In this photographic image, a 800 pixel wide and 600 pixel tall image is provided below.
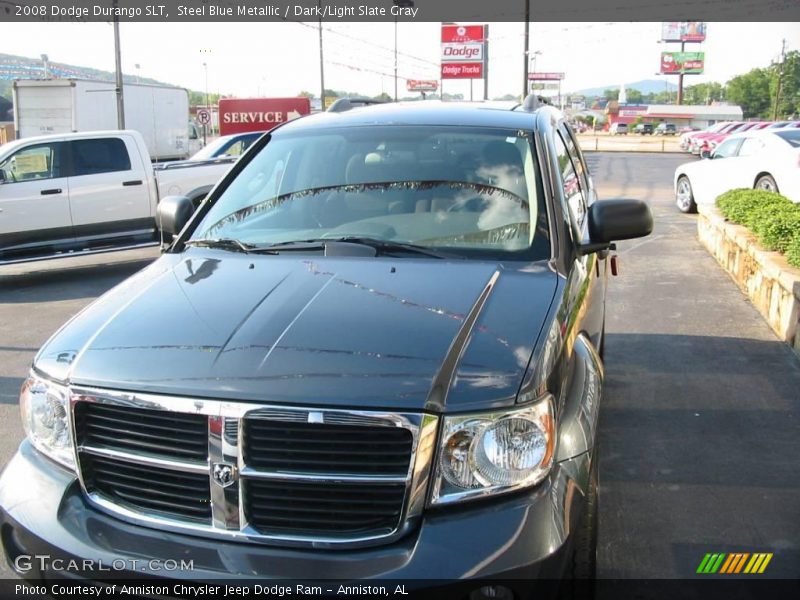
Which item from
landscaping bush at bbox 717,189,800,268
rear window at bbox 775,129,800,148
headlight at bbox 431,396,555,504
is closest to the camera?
headlight at bbox 431,396,555,504

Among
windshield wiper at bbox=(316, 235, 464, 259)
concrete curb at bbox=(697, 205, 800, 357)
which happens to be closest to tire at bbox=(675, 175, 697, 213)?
concrete curb at bbox=(697, 205, 800, 357)

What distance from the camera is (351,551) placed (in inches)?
86.0

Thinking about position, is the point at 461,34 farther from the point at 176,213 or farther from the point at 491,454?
the point at 491,454

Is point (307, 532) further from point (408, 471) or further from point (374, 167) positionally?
point (374, 167)

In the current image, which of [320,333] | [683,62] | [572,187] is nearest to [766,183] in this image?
[572,187]

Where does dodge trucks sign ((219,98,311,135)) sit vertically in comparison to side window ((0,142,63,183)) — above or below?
above

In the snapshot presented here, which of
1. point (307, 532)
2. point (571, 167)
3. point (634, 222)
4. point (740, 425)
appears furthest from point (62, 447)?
point (740, 425)

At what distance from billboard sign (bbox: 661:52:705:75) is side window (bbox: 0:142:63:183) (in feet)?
387

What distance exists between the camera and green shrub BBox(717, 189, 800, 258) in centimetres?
756

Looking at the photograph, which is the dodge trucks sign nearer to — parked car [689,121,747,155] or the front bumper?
parked car [689,121,747,155]

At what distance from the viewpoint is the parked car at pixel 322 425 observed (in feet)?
7.20

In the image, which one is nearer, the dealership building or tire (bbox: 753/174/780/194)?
tire (bbox: 753/174/780/194)

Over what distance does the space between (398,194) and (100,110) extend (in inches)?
1012

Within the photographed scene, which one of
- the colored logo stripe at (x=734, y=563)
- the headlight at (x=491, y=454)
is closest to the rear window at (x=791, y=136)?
the colored logo stripe at (x=734, y=563)
